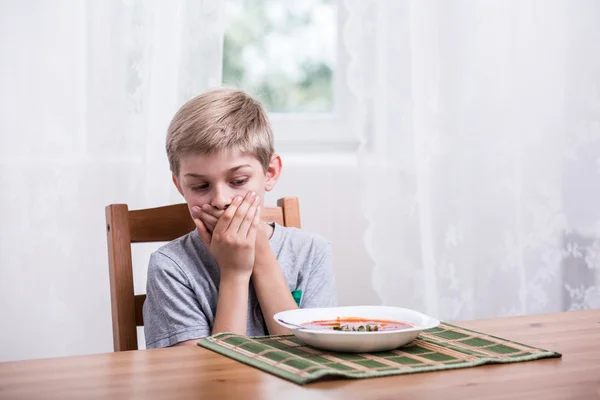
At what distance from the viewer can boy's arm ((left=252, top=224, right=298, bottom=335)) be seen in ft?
4.27

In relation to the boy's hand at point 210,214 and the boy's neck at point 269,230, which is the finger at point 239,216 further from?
the boy's neck at point 269,230

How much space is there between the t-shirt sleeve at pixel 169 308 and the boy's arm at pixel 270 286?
0.34ft

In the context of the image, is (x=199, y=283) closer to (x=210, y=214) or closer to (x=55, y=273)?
(x=210, y=214)

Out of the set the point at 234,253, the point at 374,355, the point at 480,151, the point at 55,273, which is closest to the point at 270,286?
the point at 234,253

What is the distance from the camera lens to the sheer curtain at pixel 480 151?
225cm

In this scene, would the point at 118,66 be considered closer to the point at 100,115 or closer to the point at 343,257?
the point at 100,115

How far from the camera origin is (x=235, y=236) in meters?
1.30

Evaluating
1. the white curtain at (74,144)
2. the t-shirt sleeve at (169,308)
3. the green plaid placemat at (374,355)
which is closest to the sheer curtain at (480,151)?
the white curtain at (74,144)

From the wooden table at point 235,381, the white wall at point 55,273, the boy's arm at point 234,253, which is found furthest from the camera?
the white wall at point 55,273

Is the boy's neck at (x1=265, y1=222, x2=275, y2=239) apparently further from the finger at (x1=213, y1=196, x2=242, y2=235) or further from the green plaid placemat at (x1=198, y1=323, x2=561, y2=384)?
the green plaid placemat at (x1=198, y1=323, x2=561, y2=384)

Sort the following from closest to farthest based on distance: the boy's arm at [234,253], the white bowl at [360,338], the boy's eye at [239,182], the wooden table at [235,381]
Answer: the wooden table at [235,381] → the white bowl at [360,338] → the boy's arm at [234,253] → the boy's eye at [239,182]

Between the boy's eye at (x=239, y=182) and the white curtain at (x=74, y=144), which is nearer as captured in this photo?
the boy's eye at (x=239, y=182)

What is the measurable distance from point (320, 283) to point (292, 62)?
45.8 inches

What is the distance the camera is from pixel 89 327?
203 cm
